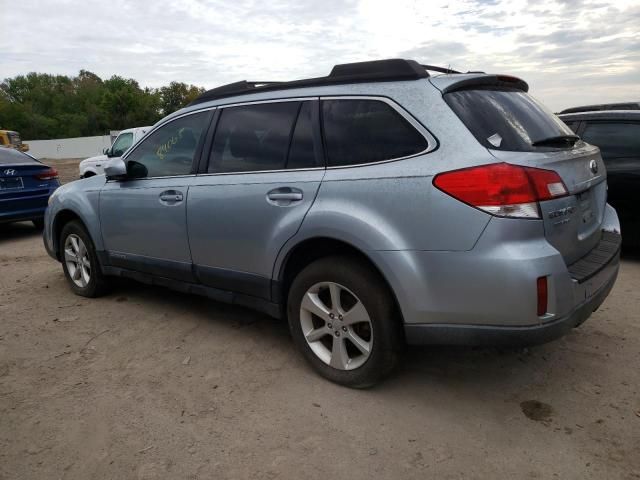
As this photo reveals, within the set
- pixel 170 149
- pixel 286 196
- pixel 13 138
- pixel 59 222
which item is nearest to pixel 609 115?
pixel 286 196

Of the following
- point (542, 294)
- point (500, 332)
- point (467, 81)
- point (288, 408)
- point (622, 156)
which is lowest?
point (288, 408)

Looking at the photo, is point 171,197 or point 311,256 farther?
point 171,197

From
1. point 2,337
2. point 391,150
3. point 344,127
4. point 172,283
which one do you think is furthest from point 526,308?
point 2,337

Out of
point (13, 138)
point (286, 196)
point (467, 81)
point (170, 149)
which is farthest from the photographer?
point (13, 138)

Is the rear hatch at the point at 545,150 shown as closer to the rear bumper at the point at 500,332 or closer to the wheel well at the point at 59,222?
the rear bumper at the point at 500,332

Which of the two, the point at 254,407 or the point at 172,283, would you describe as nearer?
the point at 254,407

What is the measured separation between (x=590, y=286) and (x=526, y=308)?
55 cm

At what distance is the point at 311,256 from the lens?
3195 mm

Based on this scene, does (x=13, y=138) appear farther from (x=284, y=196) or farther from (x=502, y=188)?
(x=502, y=188)

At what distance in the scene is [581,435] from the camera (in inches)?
100

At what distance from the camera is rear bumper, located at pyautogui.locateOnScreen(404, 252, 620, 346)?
247 centimetres

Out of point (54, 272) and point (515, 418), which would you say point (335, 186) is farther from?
point (54, 272)

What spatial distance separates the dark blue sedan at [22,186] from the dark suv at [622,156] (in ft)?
26.2

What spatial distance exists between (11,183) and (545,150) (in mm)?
8017
